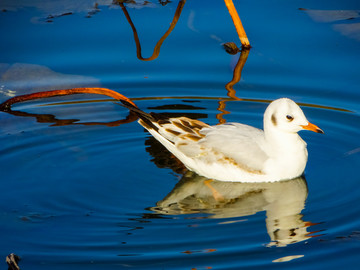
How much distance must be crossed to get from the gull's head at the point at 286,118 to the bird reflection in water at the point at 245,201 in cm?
65

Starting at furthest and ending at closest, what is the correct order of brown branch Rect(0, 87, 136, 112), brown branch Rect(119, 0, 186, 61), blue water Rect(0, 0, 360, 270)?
brown branch Rect(119, 0, 186, 61), brown branch Rect(0, 87, 136, 112), blue water Rect(0, 0, 360, 270)

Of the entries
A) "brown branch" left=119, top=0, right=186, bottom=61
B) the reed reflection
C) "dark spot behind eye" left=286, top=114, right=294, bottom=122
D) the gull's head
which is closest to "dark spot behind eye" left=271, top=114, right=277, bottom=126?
the gull's head

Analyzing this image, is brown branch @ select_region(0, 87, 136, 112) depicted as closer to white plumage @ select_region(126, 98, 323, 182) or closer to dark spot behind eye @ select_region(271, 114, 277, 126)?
white plumage @ select_region(126, 98, 323, 182)

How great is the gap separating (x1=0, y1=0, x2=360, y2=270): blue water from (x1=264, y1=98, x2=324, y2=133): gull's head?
64cm

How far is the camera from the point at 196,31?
12.3 metres

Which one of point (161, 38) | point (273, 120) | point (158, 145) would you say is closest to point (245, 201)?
point (273, 120)

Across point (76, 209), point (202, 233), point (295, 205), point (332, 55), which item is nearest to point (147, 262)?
point (202, 233)

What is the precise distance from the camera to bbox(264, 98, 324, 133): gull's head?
337 inches

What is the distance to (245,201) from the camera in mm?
8297

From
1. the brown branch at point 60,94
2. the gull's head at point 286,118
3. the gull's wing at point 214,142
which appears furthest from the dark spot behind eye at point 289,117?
the brown branch at point 60,94

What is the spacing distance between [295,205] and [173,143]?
5.96 ft

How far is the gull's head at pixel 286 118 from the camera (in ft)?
28.1

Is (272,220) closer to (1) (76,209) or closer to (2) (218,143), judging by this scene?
(2) (218,143)

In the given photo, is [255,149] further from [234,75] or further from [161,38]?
[161,38]
